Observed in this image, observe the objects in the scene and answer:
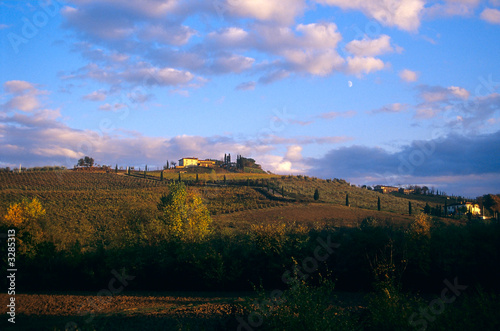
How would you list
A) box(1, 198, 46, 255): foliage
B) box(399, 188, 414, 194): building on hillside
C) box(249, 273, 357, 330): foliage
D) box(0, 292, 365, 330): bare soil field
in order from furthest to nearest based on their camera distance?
1. box(399, 188, 414, 194): building on hillside
2. box(1, 198, 46, 255): foliage
3. box(0, 292, 365, 330): bare soil field
4. box(249, 273, 357, 330): foliage

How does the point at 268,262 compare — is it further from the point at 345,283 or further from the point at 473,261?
the point at 473,261

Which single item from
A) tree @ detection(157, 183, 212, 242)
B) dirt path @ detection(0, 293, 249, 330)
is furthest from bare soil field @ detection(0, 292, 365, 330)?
tree @ detection(157, 183, 212, 242)

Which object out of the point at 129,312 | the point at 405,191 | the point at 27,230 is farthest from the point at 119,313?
the point at 405,191

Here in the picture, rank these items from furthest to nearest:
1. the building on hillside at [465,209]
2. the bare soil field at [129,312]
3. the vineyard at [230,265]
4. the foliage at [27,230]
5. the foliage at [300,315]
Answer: the building on hillside at [465,209]
the foliage at [27,230]
the vineyard at [230,265]
the bare soil field at [129,312]
the foliage at [300,315]

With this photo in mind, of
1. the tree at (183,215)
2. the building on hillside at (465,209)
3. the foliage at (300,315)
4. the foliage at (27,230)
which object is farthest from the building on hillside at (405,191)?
the foliage at (300,315)

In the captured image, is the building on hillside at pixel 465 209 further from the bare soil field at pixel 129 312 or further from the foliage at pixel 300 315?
the foliage at pixel 300 315

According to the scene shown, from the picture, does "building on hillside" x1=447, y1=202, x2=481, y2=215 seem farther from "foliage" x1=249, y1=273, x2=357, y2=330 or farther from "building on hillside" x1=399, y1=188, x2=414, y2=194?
"foliage" x1=249, y1=273, x2=357, y2=330

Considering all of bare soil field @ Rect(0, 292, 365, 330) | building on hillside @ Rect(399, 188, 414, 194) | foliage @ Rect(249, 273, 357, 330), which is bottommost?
bare soil field @ Rect(0, 292, 365, 330)

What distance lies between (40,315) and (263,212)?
136 feet

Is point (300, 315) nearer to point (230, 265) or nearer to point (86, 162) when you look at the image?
point (230, 265)

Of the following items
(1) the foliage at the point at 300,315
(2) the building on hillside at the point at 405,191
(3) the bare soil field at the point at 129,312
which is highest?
(2) the building on hillside at the point at 405,191

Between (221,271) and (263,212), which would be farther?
(263,212)

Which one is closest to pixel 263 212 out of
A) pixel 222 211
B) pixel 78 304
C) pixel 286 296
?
pixel 222 211

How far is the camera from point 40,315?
10.3 m
